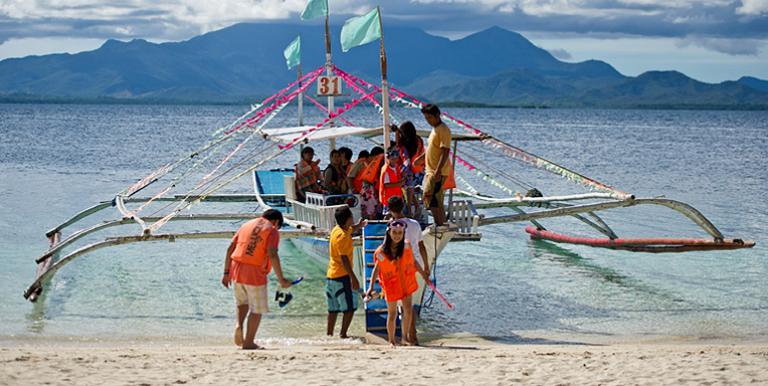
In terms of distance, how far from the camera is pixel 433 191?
11805 mm

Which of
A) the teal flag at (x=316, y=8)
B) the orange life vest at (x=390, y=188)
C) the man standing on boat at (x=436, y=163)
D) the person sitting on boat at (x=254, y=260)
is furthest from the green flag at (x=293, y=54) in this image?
the person sitting on boat at (x=254, y=260)

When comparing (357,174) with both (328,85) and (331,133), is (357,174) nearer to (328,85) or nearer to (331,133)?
(331,133)

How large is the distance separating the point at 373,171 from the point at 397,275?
303 centimetres

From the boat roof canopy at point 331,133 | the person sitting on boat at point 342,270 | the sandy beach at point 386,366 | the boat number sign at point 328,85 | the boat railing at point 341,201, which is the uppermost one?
the boat number sign at point 328,85

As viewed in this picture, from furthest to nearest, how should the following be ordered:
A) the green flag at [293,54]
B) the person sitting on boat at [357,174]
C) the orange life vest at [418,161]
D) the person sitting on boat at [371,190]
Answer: the green flag at [293,54] < the person sitting on boat at [357,174] < the person sitting on boat at [371,190] < the orange life vest at [418,161]

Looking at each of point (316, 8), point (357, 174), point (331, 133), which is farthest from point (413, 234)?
point (316, 8)

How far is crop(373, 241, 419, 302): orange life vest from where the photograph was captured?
33.3 feet

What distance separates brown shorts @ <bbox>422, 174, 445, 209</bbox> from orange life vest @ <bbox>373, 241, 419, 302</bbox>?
1.66 metres

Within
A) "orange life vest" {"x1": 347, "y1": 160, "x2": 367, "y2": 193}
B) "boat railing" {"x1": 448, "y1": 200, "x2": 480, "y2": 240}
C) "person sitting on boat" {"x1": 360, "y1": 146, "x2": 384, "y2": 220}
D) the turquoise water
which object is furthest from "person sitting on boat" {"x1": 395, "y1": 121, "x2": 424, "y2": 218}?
the turquoise water

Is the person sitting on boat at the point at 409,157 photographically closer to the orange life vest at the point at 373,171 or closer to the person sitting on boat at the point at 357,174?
the orange life vest at the point at 373,171

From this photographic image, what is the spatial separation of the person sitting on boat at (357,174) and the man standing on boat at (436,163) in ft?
5.57

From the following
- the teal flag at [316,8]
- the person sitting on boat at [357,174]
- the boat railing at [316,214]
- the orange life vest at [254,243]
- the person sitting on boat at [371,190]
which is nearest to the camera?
the orange life vest at [254,243]

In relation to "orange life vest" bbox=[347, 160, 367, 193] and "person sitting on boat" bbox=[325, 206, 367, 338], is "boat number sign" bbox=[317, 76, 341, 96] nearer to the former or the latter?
"orange life vest" bbox=[347, 160, 367, 193]

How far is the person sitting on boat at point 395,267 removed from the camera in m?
10.1
